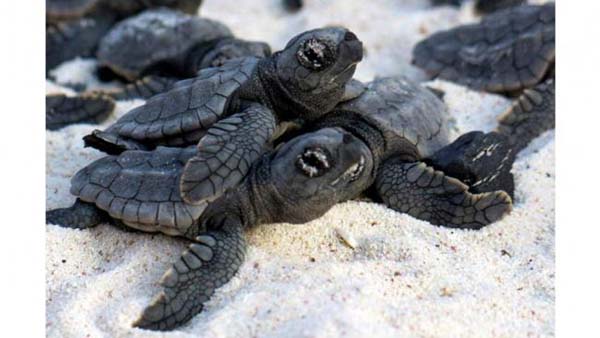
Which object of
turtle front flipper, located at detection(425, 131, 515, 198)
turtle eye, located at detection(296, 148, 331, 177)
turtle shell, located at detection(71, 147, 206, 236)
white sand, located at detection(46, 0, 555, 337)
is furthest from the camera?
turtle front flipper, located at detection(425, 131, 515, 198)

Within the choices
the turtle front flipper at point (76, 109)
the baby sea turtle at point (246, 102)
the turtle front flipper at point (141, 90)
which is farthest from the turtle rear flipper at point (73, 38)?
the baby sea turtle at point (246, 102)

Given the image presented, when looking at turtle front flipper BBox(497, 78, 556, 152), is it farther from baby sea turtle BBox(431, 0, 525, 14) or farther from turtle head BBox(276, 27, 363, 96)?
baby sea turtle BBox(431, 0, 525, 14)

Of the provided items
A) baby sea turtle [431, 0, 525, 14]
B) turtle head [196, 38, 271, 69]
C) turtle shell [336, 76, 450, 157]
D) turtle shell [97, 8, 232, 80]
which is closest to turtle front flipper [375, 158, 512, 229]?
turtle shell [336, 76, 450, 157]

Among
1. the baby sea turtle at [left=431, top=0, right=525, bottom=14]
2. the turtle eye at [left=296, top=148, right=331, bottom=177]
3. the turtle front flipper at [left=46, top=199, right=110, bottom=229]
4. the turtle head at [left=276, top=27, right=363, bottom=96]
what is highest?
the turtle head at [left=276, top=27, right=363, bottom=96]

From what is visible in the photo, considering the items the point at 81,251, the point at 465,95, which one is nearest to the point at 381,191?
the point at 81,251

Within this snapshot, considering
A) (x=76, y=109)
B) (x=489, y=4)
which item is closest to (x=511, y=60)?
(x=489, y=4)

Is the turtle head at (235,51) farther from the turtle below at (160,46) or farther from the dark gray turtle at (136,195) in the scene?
the dark gray turtle at (136,195)
